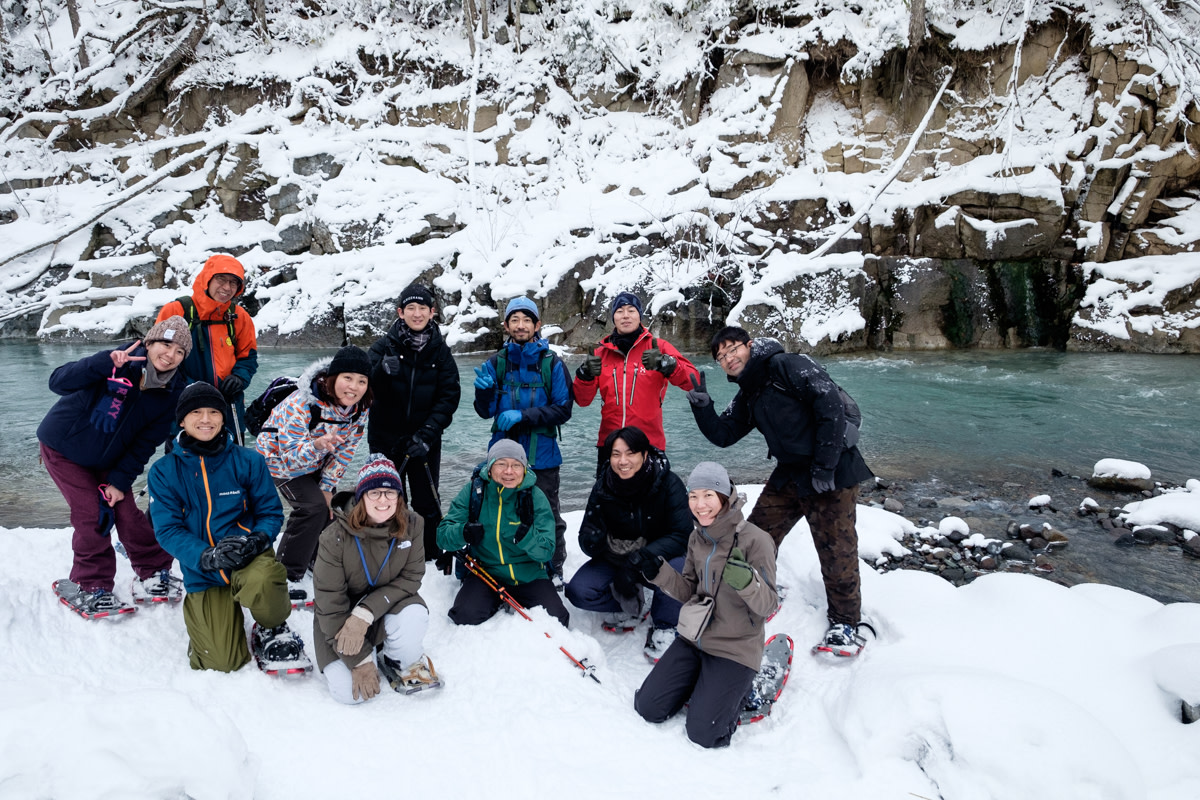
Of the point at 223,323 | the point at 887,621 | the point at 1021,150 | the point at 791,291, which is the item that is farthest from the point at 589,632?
the point at 1021,150

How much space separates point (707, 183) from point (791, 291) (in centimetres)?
391

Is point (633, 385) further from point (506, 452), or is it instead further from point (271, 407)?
point (271, 407)

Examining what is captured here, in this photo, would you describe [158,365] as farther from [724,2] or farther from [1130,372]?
[724,2]

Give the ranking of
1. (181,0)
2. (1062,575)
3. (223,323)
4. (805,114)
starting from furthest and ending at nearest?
(181,0)
(805,114)
(1062,575)
(223,323)

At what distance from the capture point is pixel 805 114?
16.7m

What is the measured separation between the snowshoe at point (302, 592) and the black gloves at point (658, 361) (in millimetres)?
2301

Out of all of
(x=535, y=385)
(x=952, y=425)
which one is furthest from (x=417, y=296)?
(x=952, y=425)

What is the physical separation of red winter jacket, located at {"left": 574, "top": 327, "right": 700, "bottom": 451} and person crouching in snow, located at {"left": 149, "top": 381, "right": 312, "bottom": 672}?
1.97m

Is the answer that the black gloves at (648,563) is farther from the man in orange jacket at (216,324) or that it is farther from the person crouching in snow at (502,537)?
A: the man in orange jacket at (216,324)

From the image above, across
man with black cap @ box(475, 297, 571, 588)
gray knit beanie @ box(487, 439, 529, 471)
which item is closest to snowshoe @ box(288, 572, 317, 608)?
gray knit beanie @ box(487, 439, 529, 471)

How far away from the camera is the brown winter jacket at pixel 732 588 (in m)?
2.84

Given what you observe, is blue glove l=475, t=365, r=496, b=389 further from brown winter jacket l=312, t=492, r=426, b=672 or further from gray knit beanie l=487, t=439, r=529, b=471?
brown winter jacket l=312, t=492, r=426, b=672

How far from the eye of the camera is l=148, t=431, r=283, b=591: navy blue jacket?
2945 mm

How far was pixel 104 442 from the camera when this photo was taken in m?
3.27
